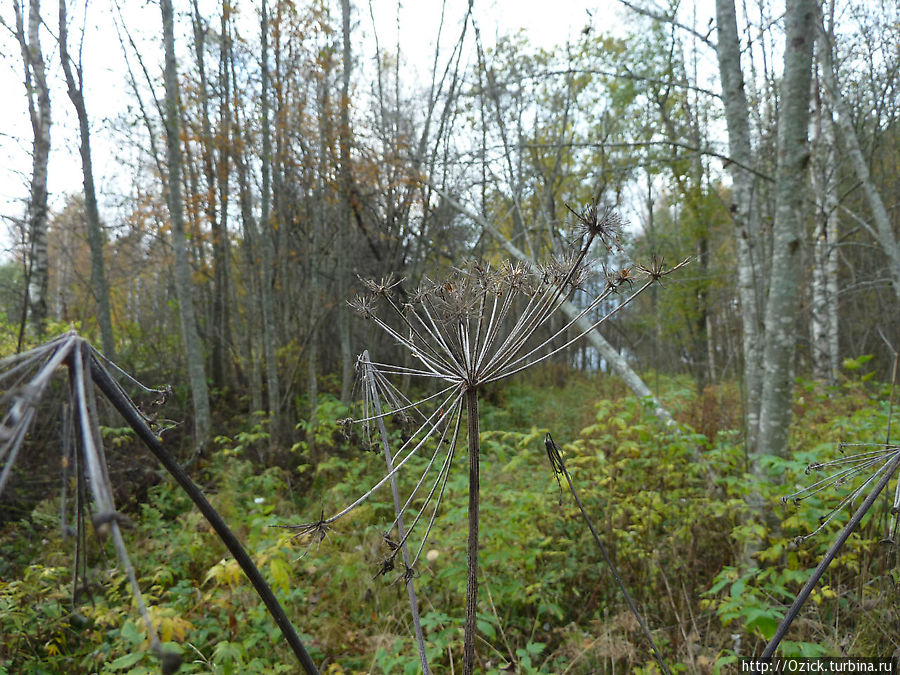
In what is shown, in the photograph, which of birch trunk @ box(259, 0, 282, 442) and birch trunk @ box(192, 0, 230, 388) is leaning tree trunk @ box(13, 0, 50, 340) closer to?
birch trunk @ box(192, 0, 230, 388)

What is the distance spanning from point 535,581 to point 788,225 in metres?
3.43

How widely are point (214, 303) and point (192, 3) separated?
6.05 meters

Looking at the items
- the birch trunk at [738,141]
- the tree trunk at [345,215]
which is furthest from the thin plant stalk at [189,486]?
the tree trunk at [345,215]

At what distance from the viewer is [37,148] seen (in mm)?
9656

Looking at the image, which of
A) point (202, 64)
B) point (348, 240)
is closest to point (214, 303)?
point (348, 240)

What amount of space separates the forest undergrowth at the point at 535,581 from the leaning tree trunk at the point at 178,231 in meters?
2.10

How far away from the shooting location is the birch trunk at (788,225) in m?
3.70

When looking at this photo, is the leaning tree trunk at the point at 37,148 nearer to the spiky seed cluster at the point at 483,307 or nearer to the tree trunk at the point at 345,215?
the tree trunk at the point at 345,215

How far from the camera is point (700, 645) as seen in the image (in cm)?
327

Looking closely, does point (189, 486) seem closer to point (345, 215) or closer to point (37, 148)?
point (345, 215)

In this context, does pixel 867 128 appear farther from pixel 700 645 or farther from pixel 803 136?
pixel 700 645

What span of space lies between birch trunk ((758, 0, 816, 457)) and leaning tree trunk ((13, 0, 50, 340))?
34.3ft

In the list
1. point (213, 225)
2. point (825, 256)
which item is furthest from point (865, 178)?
point (213, 225)

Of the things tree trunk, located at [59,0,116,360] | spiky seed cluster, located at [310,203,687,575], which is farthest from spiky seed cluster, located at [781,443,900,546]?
tree trunk, located at [59,0,116,360]
